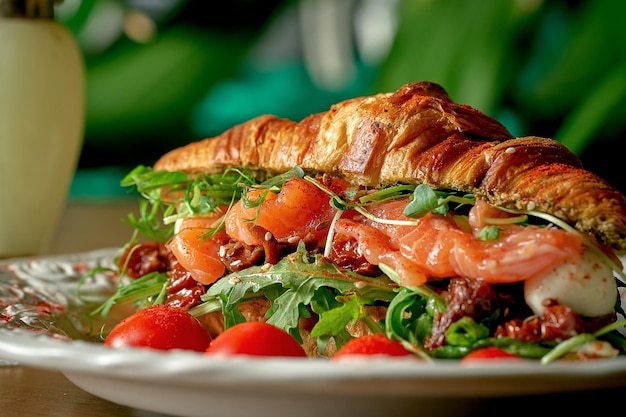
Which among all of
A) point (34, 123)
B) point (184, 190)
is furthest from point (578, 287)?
point (34, 123)

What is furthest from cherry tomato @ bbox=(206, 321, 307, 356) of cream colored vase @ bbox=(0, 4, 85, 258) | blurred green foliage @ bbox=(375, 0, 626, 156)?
blurred green foliage @ bbox=(375, 0, 626, 156)

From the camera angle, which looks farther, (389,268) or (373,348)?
(389,268)

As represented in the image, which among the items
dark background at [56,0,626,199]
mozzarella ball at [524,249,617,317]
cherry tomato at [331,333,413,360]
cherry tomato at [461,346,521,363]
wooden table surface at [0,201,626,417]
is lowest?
dark background at [56,0,626,199]

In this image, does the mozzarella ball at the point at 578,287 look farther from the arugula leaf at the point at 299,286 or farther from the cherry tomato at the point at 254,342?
the cherry tomato at the point at 254,342

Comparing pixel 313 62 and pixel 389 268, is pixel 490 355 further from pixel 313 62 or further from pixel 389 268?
pixel 313 62

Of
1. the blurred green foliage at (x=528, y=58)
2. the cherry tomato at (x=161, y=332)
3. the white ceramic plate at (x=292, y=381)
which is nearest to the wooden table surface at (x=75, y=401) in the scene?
the white ceramic plate at (x=292, y=381)

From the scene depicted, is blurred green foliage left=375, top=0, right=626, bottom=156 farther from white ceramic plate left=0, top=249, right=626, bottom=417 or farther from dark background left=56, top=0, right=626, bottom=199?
white ceramic plate left=0, top=249, right=626, bottom=417
